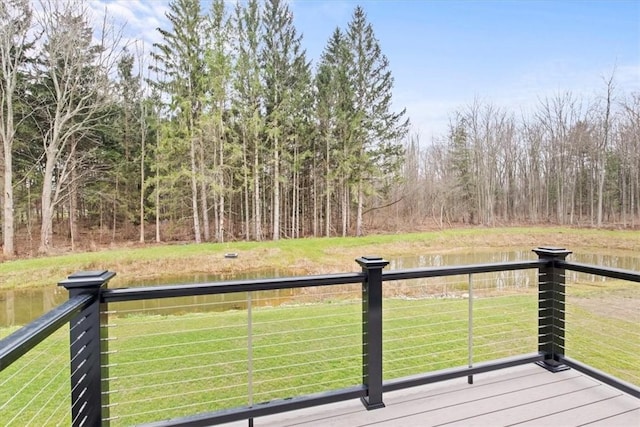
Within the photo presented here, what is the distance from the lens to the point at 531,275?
9133 millimetres

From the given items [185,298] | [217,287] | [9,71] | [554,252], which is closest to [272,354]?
[217,287]

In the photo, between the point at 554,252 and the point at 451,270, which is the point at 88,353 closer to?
the point at 451,270

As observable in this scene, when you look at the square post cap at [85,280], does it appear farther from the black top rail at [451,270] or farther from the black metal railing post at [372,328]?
the black top rail at [451,270]

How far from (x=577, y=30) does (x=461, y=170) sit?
13660 mm

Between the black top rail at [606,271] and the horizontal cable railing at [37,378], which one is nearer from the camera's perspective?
the horizontal cable railing at [37,378]

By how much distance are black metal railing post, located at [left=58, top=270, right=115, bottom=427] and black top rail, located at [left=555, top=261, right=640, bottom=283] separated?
109 inches

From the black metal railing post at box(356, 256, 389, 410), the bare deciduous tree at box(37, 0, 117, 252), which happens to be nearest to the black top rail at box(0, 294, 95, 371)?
the black metal railing post at box(356, 256, 389, 410)

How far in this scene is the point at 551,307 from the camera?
256 centimetres

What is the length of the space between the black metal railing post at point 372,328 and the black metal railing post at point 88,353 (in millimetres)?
1296

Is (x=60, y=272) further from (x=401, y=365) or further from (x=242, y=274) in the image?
(x=401, y=365)

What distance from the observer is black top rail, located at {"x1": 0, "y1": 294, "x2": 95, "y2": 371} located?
864mm

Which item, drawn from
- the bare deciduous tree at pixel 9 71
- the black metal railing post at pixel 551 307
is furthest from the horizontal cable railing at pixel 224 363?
the bare deciduous tree at pixel 9 71

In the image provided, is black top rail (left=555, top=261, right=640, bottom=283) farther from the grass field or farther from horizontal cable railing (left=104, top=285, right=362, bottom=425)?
horizontal cable railing (left=104, top=285, right=362, bottom=425)

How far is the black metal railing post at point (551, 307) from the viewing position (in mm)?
2514
